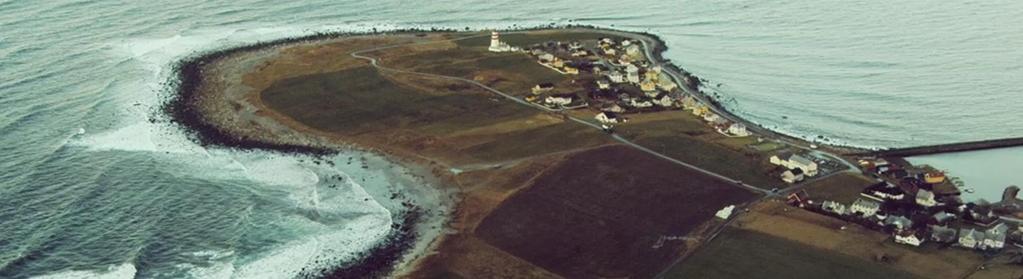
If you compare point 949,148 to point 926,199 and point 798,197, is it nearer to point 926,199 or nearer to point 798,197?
point 926,199

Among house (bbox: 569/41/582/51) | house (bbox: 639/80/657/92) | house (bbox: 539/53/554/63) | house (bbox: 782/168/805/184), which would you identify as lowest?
house (bbox: 782/168/805/184)

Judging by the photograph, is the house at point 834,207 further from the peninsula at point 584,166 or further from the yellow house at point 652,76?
the yellow house at point 652,76

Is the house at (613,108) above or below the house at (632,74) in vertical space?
below

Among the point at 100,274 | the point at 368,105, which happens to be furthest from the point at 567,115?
the point at 100,274

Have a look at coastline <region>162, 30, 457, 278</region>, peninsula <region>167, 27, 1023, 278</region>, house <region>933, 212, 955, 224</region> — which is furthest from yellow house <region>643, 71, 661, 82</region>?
house <region>933, 212, 955, 224</region>

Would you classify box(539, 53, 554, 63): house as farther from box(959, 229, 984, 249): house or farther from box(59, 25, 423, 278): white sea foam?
box(959, 229, 984, 249): house

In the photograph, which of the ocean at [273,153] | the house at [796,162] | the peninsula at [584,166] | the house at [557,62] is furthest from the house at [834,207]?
the house at [557,62]

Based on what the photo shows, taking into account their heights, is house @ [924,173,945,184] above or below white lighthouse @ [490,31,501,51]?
below
